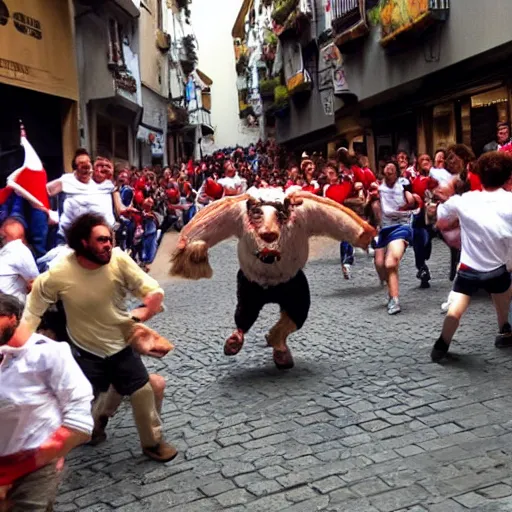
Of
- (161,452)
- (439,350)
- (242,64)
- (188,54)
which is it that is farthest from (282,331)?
(242,64)

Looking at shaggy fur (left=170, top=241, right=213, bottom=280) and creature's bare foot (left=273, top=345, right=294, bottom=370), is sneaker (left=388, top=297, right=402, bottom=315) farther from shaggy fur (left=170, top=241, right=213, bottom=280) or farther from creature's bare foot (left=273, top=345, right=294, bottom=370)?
shaggy fur (left=170, top=241, right=213, bottom=280)

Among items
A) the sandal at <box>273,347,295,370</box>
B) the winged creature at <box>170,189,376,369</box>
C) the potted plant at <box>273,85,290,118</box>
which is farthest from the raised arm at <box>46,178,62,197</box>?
the potted plant at <box>273,85,290,118</box>

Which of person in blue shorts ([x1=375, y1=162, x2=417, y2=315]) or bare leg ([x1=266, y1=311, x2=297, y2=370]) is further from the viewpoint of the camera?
person in blue shorts ([x1=375, y1=162, x2=417, y2=315])

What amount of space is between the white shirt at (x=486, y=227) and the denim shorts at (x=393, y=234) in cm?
279

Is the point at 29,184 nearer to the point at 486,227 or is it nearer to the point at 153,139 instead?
the point at 486,227

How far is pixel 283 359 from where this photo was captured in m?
6.12

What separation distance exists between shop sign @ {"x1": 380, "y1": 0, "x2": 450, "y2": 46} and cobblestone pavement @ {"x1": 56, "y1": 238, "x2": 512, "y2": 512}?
10.5 meters

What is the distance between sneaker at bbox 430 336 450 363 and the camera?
5.89 m

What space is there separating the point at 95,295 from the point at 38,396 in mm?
1276

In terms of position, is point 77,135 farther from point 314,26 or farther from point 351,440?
point 351,440

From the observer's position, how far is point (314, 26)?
93.6 feet

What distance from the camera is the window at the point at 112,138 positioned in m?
23.2

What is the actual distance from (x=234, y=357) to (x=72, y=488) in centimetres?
271

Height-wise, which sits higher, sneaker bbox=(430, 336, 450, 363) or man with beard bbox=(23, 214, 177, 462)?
man with beard bbox=(23, 214, 177, 462)
